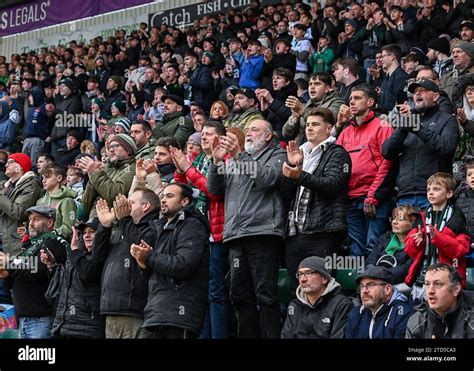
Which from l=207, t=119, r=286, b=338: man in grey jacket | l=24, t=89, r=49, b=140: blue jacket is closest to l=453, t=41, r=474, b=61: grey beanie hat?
l=207, t=119, r=286, b=338: man in grey jacket

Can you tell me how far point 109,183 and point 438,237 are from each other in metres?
3.70

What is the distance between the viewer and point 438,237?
295 inches

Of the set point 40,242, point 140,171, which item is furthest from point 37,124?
point 140,171

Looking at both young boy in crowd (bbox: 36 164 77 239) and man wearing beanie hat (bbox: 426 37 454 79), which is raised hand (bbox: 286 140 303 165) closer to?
young boy in crowd (bbox: 36 164 77 239)

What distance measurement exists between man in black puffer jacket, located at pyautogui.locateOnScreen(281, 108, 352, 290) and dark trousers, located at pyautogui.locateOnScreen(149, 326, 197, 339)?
1096 mm

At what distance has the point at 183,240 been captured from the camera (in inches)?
318

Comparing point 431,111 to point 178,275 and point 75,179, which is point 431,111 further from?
point 75,179

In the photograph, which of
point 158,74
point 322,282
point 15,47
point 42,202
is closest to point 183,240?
point 322,282

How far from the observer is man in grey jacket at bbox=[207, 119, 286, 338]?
8172mm

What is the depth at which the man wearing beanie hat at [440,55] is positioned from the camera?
11.2 m

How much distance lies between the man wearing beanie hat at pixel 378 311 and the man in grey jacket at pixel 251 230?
997 mm

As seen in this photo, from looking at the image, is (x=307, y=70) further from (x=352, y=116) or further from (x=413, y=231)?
(x=413, y=231)

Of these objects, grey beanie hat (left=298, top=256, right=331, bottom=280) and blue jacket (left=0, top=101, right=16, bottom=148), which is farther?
blue jacket (left=0, top=101, right=16, bottom=148)

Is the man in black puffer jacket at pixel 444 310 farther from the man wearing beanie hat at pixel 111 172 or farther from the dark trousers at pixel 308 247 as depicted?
Answer: the man wearing beanie hat at pixel 111 172
